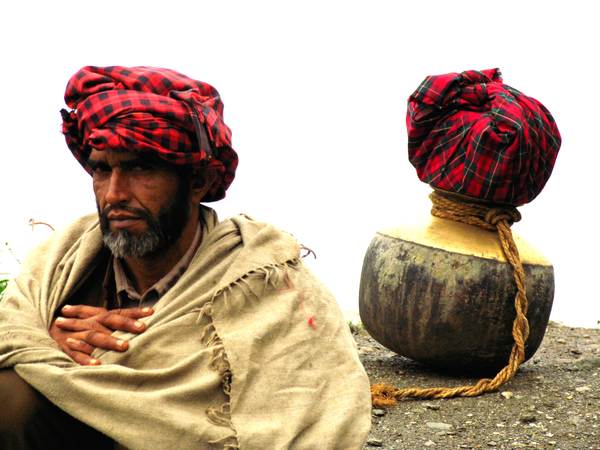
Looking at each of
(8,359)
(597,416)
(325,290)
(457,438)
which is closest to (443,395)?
(457,438)

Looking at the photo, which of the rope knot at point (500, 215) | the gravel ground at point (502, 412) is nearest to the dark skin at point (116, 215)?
the gravel ground at point (502, 412)

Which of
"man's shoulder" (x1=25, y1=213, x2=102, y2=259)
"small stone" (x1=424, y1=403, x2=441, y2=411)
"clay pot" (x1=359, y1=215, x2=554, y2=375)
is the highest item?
"man's shoulder" (x1=25, y1=213, x2=102, y2=259)

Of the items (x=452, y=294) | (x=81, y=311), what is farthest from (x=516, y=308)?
(x=81, y=311)

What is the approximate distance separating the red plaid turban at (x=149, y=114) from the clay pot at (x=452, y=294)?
2.38 meters

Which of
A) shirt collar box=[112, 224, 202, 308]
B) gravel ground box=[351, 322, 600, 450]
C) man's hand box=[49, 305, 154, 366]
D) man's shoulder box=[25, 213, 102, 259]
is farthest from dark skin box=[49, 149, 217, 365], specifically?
gravel ground box=[351, 322, 600, 450]

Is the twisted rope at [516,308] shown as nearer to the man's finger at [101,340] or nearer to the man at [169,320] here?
the man at [169,320]

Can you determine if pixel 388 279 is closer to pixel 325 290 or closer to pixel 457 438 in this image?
pixel 457 438

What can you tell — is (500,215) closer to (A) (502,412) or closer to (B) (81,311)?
(A) (502,412)

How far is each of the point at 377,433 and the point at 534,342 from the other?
155 cm

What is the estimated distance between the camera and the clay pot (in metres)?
4.93

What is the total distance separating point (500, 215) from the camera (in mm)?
5039

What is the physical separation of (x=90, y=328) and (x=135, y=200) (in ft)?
1.76

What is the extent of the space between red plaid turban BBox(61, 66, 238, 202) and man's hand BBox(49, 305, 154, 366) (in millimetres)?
643

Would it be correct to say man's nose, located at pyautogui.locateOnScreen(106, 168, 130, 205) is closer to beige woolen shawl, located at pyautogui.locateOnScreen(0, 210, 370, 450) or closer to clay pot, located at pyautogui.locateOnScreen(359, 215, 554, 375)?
beige woolen shawl, located at pyautogui.locateOnScreen(0, 210, 370, 450)
